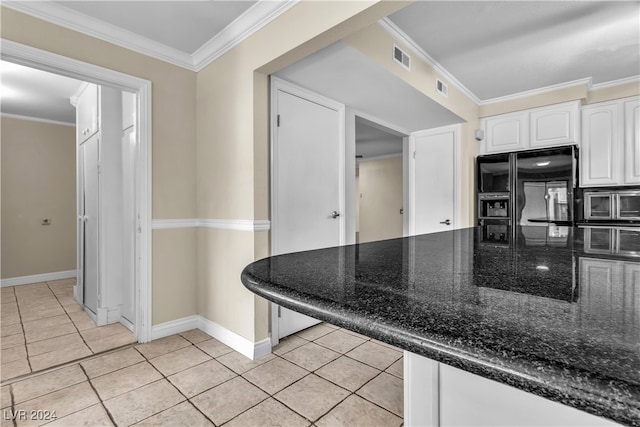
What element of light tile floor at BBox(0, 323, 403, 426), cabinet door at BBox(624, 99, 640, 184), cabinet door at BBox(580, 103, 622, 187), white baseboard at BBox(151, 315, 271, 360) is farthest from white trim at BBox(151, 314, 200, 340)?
cabinet door at BBox(624, 99, 640, 184)

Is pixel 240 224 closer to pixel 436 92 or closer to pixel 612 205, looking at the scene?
pixel 436 92

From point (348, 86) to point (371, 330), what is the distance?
2526 millimetres

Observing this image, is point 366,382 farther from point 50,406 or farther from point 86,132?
point 86,132

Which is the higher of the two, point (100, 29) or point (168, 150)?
point (100, 29)

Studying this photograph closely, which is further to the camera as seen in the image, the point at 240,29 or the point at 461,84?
the point at 461,84

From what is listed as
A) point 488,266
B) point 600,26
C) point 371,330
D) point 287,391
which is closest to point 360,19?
point 488,266

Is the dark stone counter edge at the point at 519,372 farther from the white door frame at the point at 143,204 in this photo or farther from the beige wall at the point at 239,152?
the white door frame at the point at 143,204

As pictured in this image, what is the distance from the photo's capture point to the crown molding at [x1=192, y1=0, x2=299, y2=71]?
196cm

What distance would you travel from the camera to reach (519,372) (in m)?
0.25

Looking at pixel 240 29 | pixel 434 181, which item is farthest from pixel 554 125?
pixel 240 29

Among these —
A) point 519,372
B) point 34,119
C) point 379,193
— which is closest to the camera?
point 519,372

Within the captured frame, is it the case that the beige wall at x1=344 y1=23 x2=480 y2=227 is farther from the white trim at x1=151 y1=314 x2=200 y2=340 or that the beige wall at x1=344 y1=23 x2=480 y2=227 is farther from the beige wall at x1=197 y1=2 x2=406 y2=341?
the white trim at x1=151 y1=314 x2=200 y2=340

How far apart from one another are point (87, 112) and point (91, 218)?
3.71 feet

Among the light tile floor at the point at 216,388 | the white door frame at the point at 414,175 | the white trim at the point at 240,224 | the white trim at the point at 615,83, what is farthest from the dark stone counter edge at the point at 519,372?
the white trim at the point at 615,83
